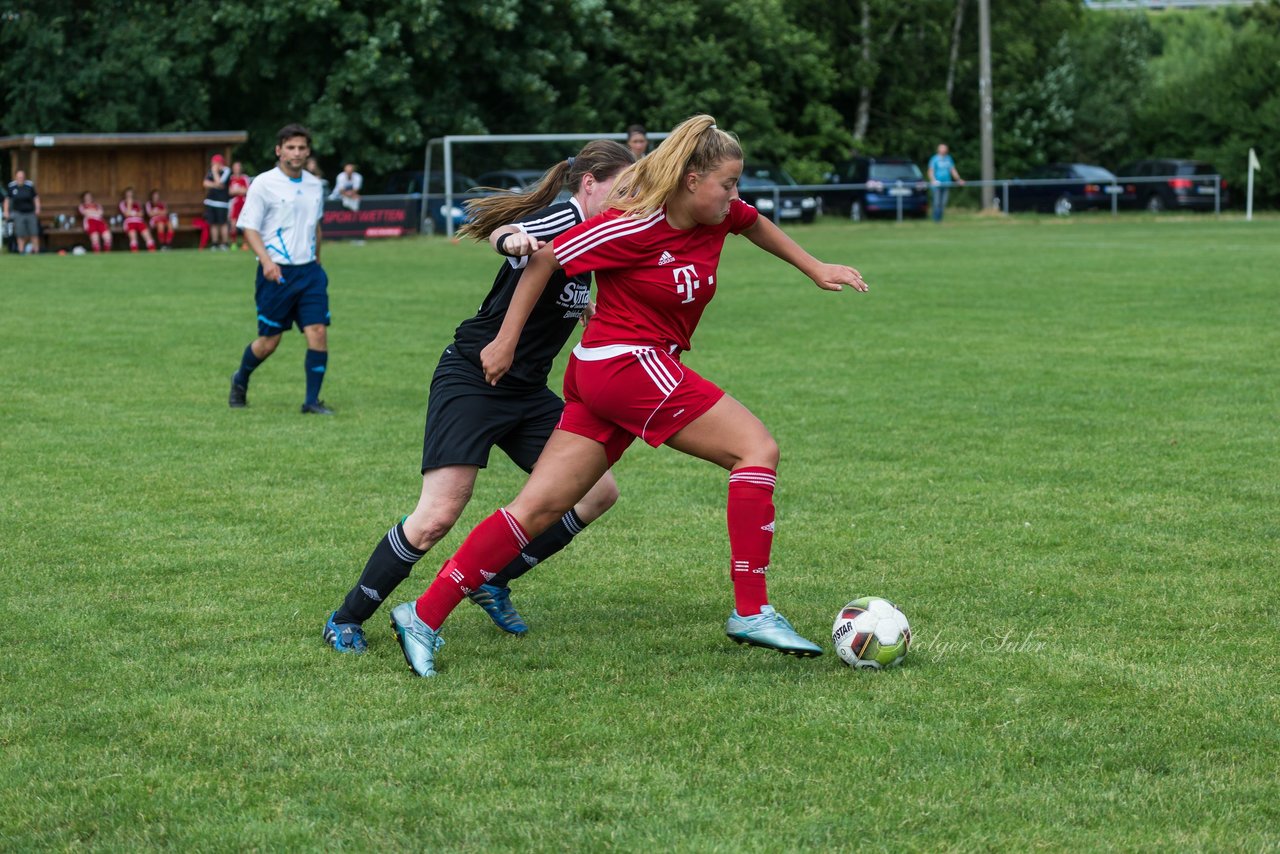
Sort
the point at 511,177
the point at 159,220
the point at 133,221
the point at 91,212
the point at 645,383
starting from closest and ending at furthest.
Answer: the point at 645,383 → the point at 91,212 → the point at 133,221 → the point at 159,220 → the point at 511,177

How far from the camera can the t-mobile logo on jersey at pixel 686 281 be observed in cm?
492

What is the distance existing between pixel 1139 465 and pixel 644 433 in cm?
435

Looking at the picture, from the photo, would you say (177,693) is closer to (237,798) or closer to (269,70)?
(237,798)

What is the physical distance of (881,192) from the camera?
38.1 m

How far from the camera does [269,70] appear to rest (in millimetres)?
37281

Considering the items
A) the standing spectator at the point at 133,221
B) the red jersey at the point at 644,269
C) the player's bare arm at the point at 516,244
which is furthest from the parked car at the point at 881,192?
the player's bare arm at the point at 516,244

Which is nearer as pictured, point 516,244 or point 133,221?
point 516,244

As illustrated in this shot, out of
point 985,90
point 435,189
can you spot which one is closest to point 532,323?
point 435,189

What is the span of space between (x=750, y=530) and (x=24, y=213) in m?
28.0

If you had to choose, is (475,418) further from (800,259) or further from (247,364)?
(247,364)

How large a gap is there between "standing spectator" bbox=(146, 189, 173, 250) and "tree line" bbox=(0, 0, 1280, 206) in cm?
523

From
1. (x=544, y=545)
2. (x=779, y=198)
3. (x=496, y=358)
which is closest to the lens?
(x=496, y=358)

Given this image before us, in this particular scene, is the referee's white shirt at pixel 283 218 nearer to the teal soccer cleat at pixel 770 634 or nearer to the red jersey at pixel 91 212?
the teal soccer cleat at pixel 770 634

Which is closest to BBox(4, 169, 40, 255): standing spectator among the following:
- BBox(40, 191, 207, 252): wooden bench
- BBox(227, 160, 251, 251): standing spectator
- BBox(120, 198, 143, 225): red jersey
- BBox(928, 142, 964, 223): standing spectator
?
BBox(40, 191, 207, 252): wooden bench
